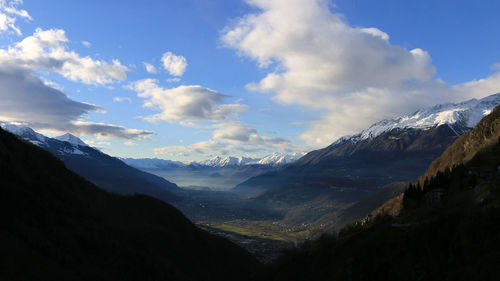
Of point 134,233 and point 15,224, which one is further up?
point 15,224

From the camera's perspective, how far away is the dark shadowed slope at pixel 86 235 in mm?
63219

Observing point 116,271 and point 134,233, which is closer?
point 116,271

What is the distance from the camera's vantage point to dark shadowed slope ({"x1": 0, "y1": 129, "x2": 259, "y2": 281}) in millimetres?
63219

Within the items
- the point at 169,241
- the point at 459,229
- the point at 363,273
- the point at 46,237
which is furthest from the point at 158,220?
the point at 459,229

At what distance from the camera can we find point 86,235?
85062mm

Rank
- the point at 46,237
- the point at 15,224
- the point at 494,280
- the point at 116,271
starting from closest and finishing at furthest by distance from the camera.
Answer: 1. the point at 494,280
2. the point at 15,224
3. the point at 46,237
4. the point at 116,271

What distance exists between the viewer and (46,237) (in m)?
71.5

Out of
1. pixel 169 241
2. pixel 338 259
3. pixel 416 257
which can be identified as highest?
pixel 416 257

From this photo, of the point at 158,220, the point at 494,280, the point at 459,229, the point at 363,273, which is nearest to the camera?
the point at 494,280

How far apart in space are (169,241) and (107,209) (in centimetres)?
3041

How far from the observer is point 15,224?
66688 mm

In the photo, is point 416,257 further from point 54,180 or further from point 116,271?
point 54,180

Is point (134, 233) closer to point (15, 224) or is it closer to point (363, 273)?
point (15, 224)

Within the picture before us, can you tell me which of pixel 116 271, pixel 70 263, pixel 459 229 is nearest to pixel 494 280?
pixel 459 229
